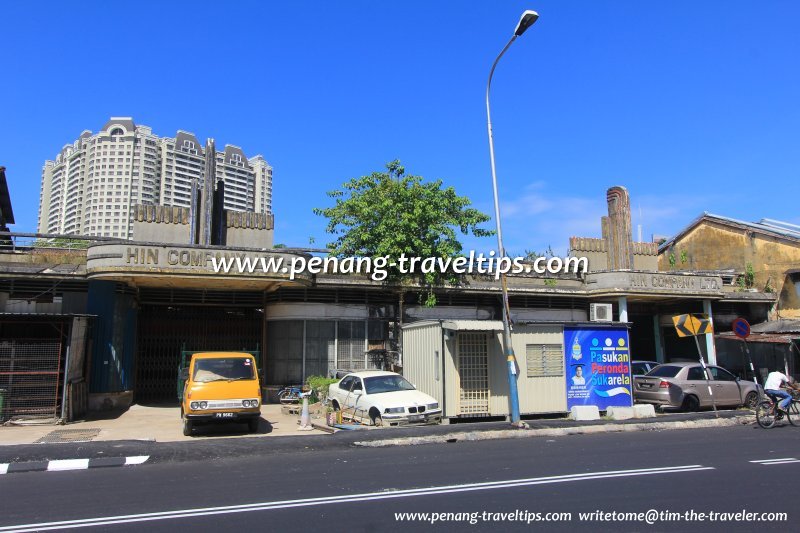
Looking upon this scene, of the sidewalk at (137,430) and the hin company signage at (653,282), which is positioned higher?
the hin company signage at (653,282)

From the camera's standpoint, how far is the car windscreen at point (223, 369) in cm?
1412

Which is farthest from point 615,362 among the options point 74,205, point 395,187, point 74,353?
point 74,205

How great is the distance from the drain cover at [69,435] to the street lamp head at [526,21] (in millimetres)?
13592

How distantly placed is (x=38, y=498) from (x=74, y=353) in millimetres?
11503

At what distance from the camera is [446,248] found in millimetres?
22438

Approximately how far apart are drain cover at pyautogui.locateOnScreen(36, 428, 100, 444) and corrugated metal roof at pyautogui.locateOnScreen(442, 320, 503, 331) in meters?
8.87

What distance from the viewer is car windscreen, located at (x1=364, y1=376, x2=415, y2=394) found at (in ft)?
50.0

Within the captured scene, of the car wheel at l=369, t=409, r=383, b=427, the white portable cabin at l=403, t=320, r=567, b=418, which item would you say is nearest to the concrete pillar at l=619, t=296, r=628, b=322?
the white portable cabin at l=403, t=320, r=567, b=418

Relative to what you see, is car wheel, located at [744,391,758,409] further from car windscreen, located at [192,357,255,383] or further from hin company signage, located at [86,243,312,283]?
hin company signage, located at [86,243,312,283]

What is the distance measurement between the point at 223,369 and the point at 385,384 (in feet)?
13.5

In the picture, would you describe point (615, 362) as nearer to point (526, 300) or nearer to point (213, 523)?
point (526, 300)

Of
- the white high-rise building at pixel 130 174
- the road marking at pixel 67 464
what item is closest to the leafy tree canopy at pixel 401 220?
the road marking at pixel 67 464

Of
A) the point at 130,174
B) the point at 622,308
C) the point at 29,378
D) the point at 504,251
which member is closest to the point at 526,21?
the point at 504,251

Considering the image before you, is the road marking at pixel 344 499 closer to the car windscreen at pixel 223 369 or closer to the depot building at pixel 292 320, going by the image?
the depot building at pixel 292 320
